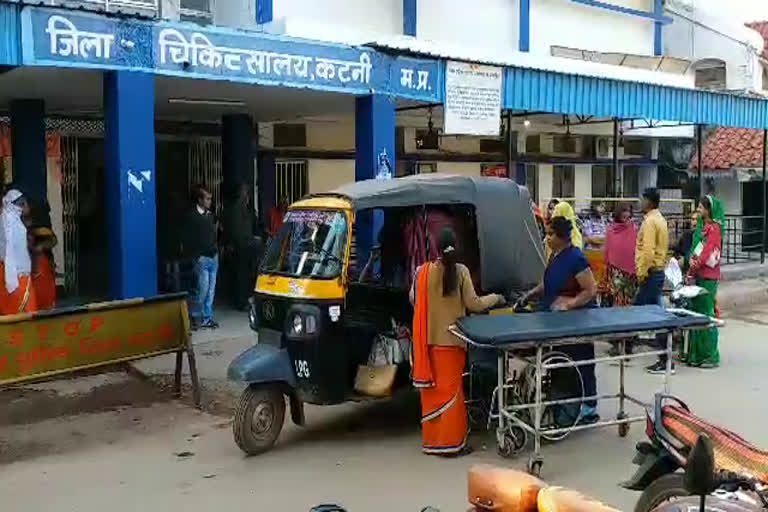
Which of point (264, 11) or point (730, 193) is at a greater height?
point (264, 11)

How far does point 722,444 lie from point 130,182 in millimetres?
6724

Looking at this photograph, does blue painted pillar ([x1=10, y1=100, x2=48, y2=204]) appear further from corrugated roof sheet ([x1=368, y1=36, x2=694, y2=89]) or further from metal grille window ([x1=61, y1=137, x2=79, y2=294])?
corrugated roof sheet ([x1=368, y1=36, x2=694, y2=89])

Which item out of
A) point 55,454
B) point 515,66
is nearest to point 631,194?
point 515,66

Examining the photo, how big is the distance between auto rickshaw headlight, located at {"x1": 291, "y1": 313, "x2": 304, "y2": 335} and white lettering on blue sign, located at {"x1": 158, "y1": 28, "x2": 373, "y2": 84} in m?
3.91

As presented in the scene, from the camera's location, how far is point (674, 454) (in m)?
4.64

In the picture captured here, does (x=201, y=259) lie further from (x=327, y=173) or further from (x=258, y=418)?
(x=327, y=173)

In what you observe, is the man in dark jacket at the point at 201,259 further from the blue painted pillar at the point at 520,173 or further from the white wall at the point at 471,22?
the blue painted pillar at the point at 520,173

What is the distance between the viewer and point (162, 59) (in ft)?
30.5

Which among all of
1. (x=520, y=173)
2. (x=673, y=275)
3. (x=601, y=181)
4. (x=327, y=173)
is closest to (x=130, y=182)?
(x=673, y=275)

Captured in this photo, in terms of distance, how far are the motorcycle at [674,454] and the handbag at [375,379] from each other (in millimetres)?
2351

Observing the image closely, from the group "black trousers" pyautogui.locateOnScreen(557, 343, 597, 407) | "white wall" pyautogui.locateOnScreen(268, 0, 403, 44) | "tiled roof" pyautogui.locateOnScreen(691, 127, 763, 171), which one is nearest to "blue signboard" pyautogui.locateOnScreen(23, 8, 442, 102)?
"white wall" pyautogui.locateOnScreen(268, 0, 403, 44)

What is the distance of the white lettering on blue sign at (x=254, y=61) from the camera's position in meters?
9.34

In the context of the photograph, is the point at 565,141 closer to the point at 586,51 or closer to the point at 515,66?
the point at 586,51

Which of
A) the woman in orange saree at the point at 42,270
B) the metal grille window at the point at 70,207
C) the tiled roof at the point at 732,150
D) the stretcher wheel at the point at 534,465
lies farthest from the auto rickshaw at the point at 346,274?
the tiled roof at the point at 732,150
